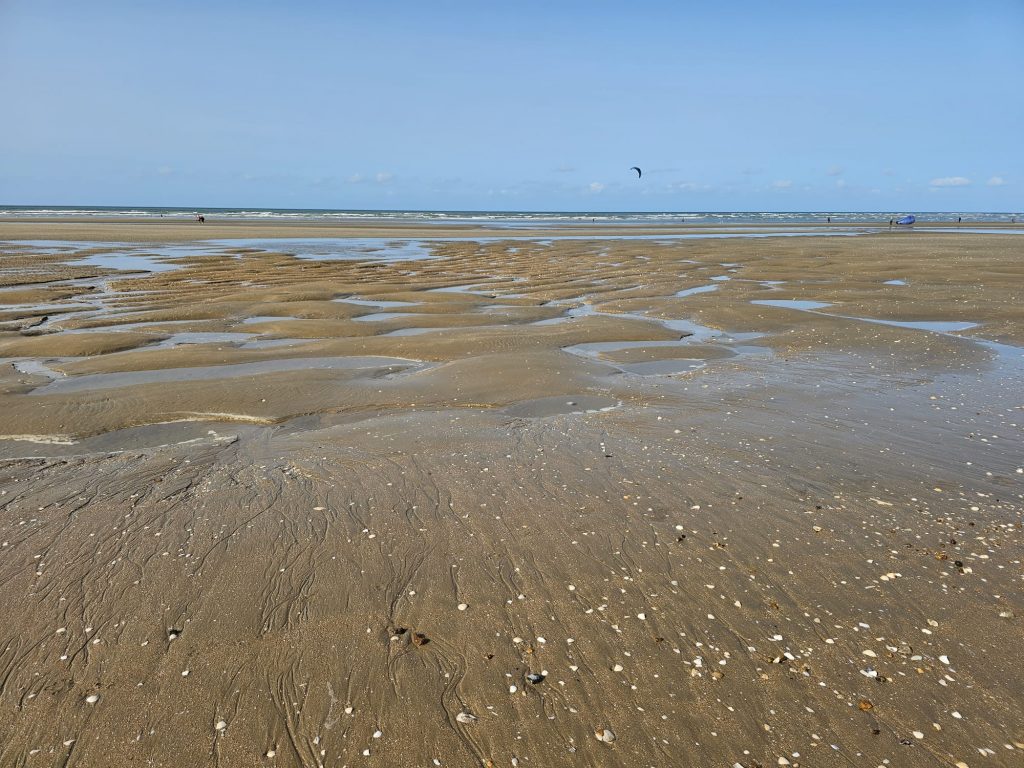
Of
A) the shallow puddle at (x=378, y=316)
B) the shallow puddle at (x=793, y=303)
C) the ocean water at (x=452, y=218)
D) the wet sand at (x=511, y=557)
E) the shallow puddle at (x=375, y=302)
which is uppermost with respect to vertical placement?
the wet sand at (x=511, y=557)

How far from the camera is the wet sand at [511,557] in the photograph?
3.64 meters

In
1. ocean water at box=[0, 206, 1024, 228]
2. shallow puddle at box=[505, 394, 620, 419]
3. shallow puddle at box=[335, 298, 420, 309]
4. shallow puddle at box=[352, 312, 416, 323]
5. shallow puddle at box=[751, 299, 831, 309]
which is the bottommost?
ocean water at box=[0, 206, 1024, 228]

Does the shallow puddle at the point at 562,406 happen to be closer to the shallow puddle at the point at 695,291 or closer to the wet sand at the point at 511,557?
the wet sand at the point at 511,557

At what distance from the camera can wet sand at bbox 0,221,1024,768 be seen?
12.0ft

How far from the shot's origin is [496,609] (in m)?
A: 4.66

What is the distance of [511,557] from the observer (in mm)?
5336

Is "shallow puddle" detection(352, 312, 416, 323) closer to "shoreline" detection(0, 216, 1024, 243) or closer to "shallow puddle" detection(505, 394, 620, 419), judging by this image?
"shallow puddle" detection(505, 394, 620, 419)

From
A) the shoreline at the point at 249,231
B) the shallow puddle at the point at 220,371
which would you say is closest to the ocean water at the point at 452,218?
the shoreline at the point at 249,231

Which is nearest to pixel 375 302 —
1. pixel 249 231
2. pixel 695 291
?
pixel 695 291

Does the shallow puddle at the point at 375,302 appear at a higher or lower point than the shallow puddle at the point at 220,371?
lower

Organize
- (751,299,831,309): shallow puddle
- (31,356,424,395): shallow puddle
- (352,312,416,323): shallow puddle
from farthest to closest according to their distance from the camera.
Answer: (751,299,831,309): shallow puddle < (352,312,416,323): shallow puddle < (31,356,424,395): shallow puddle

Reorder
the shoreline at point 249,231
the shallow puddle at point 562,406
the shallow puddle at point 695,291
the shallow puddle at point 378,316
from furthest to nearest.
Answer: the shoreline at point 249,231 → the shallow puddle at point 695,291 → the shallow puddle at point 378,316 → the shallow puddle at point 562,406

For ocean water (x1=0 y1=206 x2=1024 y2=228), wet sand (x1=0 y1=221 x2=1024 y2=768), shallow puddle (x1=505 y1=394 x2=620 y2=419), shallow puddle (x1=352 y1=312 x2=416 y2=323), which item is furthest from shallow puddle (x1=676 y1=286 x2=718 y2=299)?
ocean water (x1=0 y1=206 x2=1024 y2=228)

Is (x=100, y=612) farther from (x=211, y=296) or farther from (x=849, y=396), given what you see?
(x=211, y=296)
